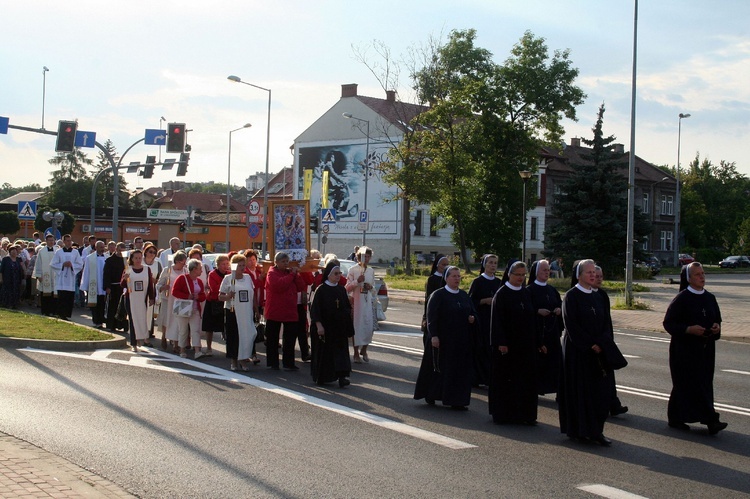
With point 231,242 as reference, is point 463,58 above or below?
above

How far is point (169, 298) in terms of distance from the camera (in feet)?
49.0

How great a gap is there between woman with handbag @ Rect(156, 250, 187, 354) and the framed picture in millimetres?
3727

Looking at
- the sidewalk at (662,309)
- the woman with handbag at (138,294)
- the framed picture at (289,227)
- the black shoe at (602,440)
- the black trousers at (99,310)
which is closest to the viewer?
the black shoe at (602,440)

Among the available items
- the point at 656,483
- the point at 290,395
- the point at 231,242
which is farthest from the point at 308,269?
the point at 231,242

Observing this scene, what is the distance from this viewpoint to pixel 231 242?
71.4 m

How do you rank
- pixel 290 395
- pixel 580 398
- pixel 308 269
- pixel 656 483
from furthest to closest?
1. pixel 308 269
2. pixel 290 395
3. pixel 580 398
4. pixel 656 483

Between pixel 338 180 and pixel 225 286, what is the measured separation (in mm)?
61047

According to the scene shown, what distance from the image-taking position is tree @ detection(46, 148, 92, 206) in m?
104

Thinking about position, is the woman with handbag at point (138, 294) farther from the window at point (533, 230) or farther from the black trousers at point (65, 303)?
the window at point (533, 230)

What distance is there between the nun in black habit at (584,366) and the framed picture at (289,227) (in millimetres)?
10983

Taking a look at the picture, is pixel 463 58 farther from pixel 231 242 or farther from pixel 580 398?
pixel 580 398

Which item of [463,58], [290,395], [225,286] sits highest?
[463,58]

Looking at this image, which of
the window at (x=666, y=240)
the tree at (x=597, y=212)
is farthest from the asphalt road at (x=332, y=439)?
the window at (x=666, y=240)

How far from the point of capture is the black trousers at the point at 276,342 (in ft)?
42.4
